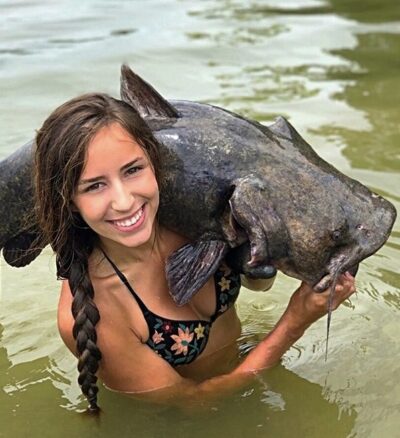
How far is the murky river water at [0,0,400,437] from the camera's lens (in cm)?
301

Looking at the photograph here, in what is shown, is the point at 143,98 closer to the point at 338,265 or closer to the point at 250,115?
the point at 338,265

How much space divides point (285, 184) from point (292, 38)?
5.58m

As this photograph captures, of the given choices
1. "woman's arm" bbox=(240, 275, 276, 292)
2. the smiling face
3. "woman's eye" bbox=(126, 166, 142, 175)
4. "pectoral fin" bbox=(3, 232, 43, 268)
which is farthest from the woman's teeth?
"woman's arm" bbox=(240, 275, 276, 292)

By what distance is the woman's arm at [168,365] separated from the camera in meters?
2.60

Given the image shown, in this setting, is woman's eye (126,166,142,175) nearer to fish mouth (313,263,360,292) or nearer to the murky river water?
fish mouth (313,263,360,292)

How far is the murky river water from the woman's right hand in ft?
1.74

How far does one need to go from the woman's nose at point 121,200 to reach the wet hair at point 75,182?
0.39ft

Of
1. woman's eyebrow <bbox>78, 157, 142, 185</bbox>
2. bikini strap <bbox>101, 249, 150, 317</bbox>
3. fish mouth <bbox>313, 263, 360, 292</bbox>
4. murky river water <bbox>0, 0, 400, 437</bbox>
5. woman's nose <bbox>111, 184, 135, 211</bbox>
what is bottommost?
murky river water <bbox>0, 0, 400, 437</bbox>

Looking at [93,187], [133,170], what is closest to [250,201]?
[133,170]

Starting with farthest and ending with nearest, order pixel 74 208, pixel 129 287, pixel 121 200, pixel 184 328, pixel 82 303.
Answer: pixel 184 328, pixel 129 287, pixel 82 303, pixel 74 208, pixel 121 200

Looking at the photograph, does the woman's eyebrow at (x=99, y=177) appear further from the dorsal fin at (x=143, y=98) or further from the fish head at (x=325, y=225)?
the fish head at (x=325, y=225)

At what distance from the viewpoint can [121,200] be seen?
→ 2.28 metres

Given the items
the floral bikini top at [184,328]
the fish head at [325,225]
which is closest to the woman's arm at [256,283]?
the floral bikini top at [184,328]

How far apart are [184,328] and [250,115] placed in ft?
10.5
